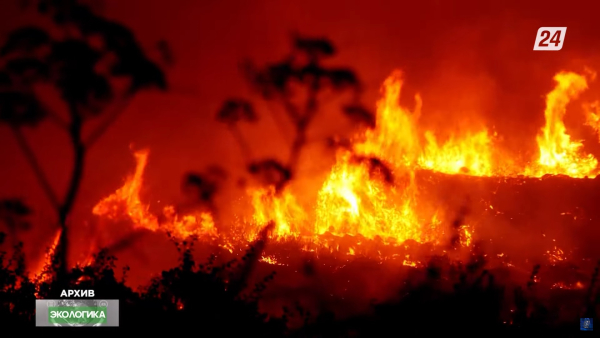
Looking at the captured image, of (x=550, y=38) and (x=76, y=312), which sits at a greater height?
(x=550, y=38)

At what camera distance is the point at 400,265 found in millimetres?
13531

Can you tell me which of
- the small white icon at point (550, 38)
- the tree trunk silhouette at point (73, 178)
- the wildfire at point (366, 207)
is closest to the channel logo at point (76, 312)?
the tree trunk silhouette at point (73, 178)

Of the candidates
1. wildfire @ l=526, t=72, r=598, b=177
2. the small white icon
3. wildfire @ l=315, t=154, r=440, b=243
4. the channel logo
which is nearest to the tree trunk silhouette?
wildfire @ l=315, t=154, r=440, b=243

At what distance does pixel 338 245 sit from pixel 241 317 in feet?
25.5

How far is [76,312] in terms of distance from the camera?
24.0 ft

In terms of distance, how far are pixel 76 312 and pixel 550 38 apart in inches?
585

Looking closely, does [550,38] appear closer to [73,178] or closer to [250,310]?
[250,310]

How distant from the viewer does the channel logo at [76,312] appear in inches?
275

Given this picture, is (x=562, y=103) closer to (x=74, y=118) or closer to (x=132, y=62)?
(x=132, y=62)

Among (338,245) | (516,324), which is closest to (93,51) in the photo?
(338,245)

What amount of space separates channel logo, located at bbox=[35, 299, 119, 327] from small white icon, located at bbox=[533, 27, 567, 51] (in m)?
14.3

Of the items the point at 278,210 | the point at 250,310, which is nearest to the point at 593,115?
the point at 278,210

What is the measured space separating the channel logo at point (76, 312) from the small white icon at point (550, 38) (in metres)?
14.3

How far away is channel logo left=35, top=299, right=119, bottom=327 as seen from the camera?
698 centimetres
